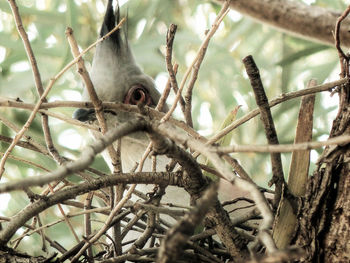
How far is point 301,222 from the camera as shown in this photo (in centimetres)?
96

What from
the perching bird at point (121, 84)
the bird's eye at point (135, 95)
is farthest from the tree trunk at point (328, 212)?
the bird's eye at point (135, 95)

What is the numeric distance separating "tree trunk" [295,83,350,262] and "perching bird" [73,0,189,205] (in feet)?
3.07

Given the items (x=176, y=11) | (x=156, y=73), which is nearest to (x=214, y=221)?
(x=156, y=73)

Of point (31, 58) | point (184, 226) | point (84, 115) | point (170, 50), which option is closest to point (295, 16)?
point (84, 115)

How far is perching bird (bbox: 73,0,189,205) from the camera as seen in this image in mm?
1917

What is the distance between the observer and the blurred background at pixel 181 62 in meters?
2.42

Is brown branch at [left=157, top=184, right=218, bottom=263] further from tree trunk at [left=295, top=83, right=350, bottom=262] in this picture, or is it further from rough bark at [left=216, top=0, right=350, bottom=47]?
rough bark at [left=216, top=0, right=350, bottom=47]

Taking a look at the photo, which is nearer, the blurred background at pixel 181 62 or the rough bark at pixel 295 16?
the rough bark at pixel 295 16

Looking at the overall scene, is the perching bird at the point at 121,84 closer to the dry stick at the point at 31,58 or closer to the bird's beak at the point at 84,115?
the bird's beak at the point at 84,115

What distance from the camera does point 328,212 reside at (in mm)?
938

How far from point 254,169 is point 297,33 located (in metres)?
0.77

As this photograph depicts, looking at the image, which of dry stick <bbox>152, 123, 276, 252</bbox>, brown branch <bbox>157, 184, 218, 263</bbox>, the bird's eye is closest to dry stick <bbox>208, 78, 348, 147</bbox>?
dry stick <bbox>152, 123, 276, 252</bbox>

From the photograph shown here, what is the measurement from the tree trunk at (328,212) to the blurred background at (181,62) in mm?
1249

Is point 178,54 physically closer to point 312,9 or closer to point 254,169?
point 254,169
